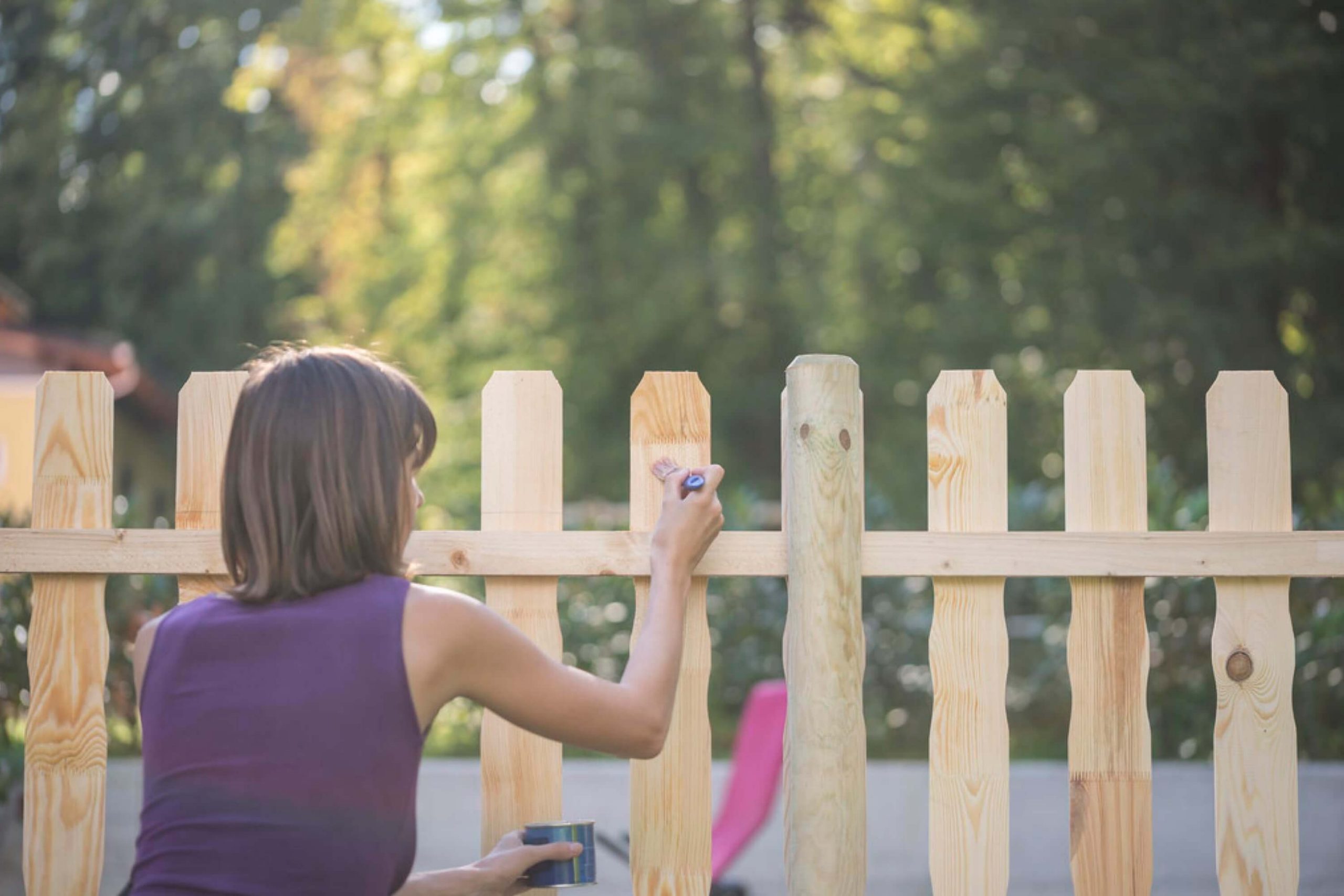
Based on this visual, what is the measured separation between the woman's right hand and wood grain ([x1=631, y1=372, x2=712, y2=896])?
2.8 inches

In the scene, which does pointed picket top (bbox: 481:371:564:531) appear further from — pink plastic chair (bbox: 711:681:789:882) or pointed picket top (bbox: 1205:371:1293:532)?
pink plastic chair (bbox: 711:681:789:882)

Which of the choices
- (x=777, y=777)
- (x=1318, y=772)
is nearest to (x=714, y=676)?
(x=777, y=777)

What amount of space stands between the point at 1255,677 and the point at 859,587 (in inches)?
29.9

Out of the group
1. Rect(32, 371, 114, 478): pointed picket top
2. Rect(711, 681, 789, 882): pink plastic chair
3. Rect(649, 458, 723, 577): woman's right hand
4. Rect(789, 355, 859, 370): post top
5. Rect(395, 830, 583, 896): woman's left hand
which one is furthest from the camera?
Rect(711, 681, 789, 882): pink plastic chair

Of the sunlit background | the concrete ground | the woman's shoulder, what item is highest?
the sunlit background

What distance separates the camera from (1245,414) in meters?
2.30

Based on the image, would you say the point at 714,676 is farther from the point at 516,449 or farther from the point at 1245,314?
the point at 1245,314

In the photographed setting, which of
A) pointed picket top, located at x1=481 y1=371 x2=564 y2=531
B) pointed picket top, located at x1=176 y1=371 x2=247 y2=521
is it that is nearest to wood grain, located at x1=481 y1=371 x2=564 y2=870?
pointed picket top, located at x1=481 y1=371 x2=564 y2=531

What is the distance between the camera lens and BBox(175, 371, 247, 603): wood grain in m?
2.28

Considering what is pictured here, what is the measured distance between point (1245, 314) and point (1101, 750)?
34.0 feet

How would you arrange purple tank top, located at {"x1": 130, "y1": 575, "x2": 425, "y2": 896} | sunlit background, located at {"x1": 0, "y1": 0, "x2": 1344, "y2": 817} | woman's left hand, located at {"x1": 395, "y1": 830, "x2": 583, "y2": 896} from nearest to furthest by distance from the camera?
1. purple tank top, located at {"x1": 130, "y1": 575, "x2": 425, "y2": 896}
2. woman's left hand, located at {"x1": 395, "y1": 830, "x2": 583, "y2": 896}
3. sunlit background, located at {"x1": 0, "y1": 0, "x2": 1344, "y2": 817}

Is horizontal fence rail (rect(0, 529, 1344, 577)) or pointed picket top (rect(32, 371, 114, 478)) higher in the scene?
pointed picket top (rect(32, 371, 114, 478))

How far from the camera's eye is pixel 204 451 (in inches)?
90.5

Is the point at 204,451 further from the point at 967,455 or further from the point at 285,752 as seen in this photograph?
the point at 967,455
